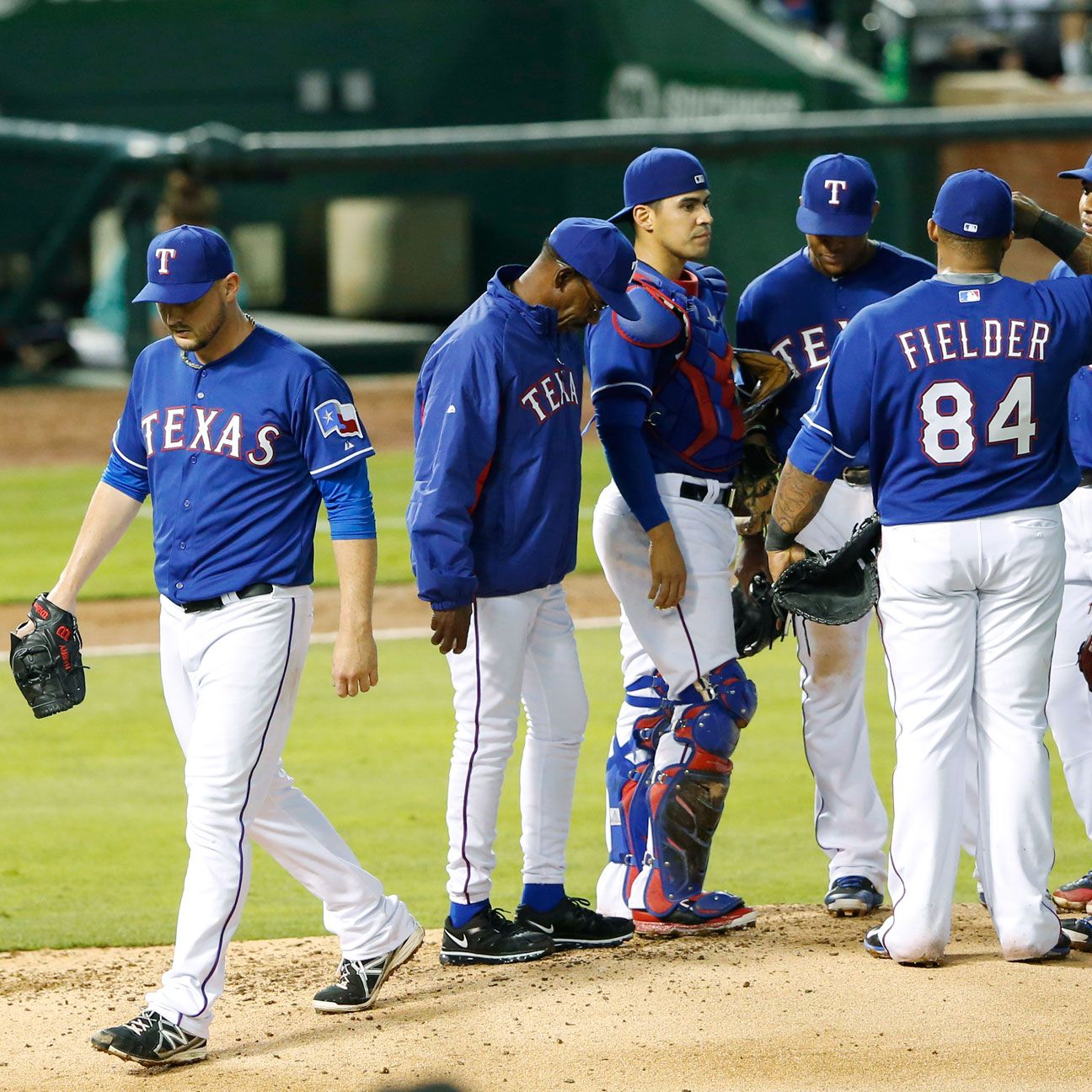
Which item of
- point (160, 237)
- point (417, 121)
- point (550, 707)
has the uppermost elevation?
point (417, 121)

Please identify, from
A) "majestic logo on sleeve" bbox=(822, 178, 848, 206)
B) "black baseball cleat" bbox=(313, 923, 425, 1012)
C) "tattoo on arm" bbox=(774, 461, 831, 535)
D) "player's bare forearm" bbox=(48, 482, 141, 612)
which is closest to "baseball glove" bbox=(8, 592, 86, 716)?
"player's bare forearm" bbox=(48, 482, 141, 612)

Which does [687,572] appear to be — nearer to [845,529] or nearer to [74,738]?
[845,529]

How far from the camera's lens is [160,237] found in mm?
4328

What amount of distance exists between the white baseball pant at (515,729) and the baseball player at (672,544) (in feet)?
0.84

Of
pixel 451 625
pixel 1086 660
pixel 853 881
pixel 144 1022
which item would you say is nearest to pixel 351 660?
pixel 451 625

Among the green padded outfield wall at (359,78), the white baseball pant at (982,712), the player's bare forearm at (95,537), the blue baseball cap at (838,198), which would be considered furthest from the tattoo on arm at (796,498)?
the green padded outfield wall at (359,78)

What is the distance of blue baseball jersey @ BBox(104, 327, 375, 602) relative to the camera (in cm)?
430

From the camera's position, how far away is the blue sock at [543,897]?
195 inches

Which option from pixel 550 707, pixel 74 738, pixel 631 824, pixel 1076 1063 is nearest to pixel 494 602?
pixel 550 707

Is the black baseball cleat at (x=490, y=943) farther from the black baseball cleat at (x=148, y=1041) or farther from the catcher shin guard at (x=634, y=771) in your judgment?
the black baseball cleat at (x=148, y=1041)

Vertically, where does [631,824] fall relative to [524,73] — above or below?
below

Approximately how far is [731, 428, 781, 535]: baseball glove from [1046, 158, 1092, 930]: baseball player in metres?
0.83

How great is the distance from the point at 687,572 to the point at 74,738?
3897 mm

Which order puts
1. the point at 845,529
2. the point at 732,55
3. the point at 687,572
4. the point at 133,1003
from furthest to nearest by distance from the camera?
the point at 732,55 < the point at 845,529 < the point at 687,572 < the point at 133,1003
